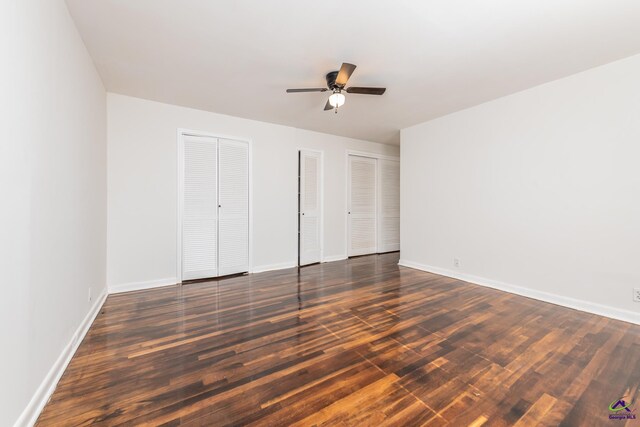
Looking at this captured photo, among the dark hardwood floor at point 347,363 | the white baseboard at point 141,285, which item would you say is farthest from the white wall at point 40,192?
the white baseboard at point 141,285

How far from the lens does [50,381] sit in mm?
1612

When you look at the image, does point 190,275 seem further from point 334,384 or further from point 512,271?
point 512,271

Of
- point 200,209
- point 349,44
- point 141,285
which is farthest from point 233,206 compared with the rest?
point 349,44

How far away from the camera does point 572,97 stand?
2980 millimetres

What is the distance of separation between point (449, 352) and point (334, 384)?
0.99 meters

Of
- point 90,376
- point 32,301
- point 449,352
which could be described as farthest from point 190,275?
point 449,352

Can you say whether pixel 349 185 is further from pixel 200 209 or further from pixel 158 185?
pixel 158 185

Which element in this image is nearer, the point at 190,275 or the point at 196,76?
the point at 196,76

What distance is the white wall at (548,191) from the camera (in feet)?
8.80

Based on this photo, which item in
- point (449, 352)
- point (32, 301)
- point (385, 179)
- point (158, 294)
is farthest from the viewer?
point (385, 179)

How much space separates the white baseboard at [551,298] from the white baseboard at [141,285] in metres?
4.12

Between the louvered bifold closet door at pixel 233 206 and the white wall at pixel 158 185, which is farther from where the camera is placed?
the louvered bifold closet door at pixel 233 206

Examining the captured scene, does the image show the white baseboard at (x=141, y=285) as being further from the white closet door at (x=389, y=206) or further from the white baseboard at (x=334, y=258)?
the white closet door at (x=389, y=206)

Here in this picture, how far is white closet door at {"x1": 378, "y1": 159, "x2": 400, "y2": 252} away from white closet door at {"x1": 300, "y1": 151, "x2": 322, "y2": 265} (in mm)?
1724
